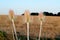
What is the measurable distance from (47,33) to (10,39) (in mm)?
629

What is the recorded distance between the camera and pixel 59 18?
11.1 ft

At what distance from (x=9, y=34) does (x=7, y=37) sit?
0.25ft

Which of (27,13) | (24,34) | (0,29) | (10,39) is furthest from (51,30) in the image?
(27,13)

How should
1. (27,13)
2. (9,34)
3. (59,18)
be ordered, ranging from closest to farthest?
(27,13), (59,18), (9,34)

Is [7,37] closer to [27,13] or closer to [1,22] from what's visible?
[1,22]

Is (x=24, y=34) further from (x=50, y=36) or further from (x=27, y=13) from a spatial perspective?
(x=27, y=13)

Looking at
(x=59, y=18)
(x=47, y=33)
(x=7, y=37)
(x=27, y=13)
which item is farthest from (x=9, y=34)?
(x=27, y=13)

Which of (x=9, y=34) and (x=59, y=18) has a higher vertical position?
(x=59, y=18)

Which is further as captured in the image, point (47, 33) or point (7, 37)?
point (7, 37)

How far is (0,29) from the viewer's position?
3.77 metres

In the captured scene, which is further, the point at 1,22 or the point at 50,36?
the point at 1,22

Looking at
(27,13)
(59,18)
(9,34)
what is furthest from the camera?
(9,34)

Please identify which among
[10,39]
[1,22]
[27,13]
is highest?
[27,13]

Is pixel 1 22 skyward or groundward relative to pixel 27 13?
groundward
